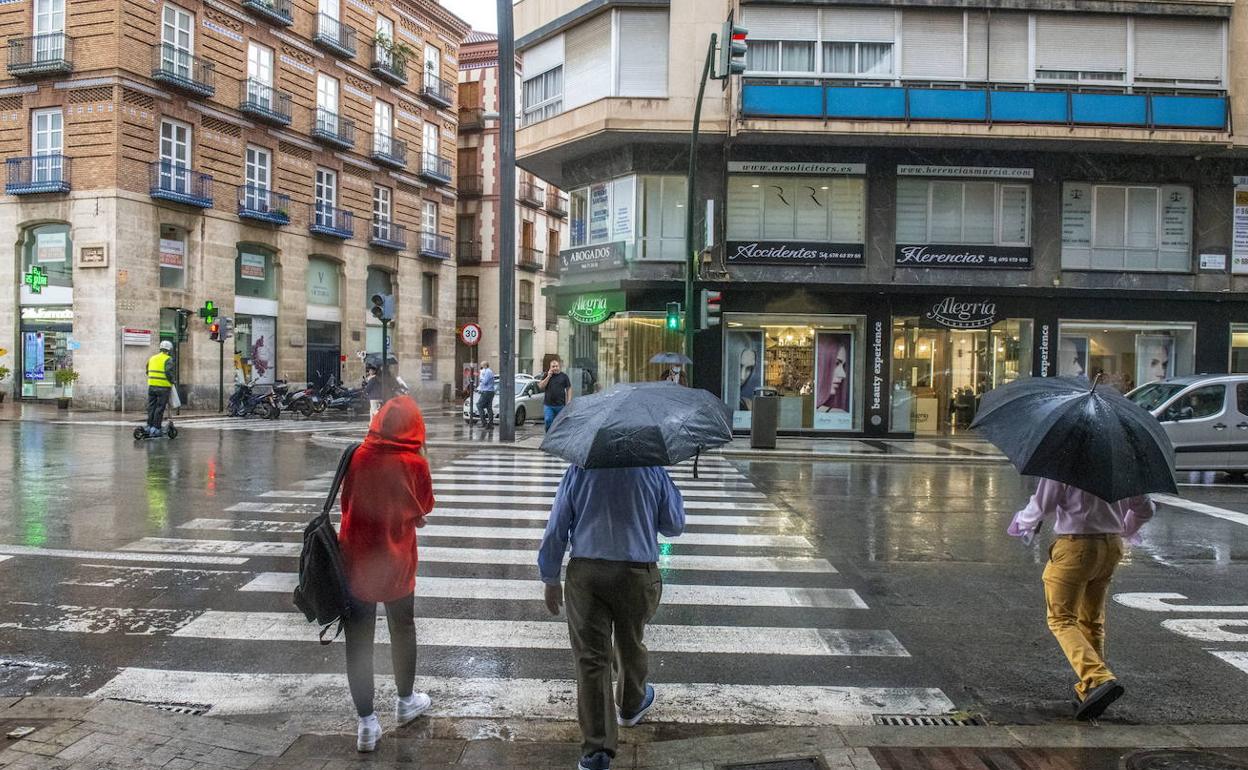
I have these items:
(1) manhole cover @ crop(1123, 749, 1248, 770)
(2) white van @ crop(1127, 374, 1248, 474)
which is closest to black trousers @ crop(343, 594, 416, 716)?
(1) manhole cover @ crop(1123, 749, 1248, 770)

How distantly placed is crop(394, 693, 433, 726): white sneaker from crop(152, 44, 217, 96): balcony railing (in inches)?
1138

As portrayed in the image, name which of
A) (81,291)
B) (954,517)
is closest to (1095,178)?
(954,517)

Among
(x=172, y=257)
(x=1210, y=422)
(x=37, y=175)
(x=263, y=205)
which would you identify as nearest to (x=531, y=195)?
(x=263, y=205)

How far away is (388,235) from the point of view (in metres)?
39.8

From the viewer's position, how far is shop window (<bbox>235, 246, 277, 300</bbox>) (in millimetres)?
32281

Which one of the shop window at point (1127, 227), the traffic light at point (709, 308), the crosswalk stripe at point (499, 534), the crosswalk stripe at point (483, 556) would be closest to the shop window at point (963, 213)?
the shop window at point (1127, 227)

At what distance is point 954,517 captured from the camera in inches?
425

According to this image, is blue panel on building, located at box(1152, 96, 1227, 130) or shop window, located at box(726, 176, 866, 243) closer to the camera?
blue panel on building, located at box(1152, 96, 1227, 130)

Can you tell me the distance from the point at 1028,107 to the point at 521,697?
→ 69.4 ft

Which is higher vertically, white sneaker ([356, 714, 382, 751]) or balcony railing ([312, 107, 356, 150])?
balcony railing ([312, 107, 356, 150])

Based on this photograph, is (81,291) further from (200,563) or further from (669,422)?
(669,422)

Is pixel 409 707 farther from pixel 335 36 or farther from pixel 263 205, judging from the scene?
pixel 335 36

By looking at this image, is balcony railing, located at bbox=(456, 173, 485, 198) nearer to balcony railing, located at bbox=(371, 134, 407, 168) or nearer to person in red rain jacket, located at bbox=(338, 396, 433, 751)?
balcony railing, located at bbox=(371, 134, 407, 168)

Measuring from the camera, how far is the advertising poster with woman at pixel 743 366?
23.1 meters
